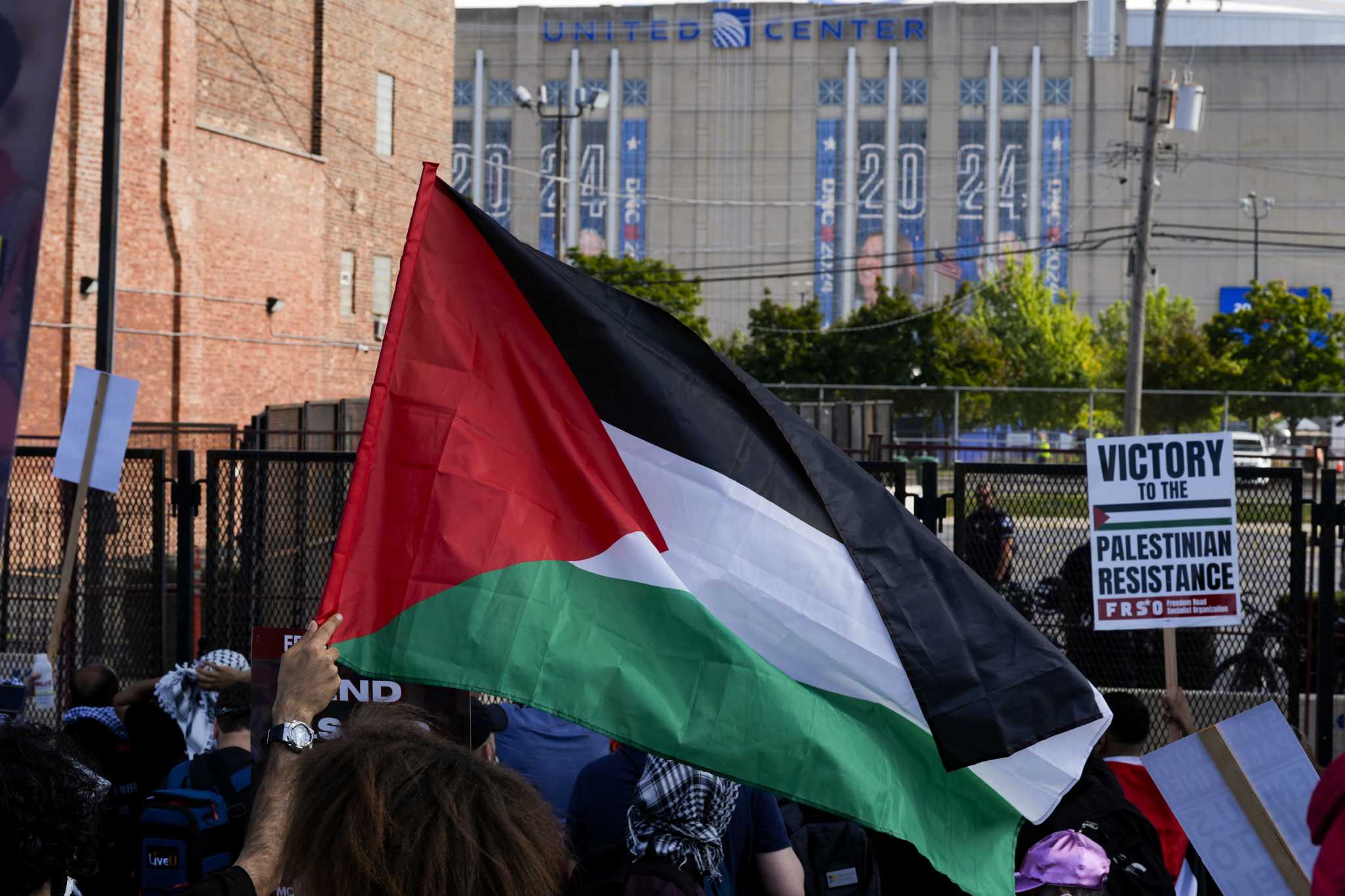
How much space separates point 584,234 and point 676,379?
79755 millimetres

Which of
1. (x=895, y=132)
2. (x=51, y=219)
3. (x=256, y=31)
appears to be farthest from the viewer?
(x=895, y=132)

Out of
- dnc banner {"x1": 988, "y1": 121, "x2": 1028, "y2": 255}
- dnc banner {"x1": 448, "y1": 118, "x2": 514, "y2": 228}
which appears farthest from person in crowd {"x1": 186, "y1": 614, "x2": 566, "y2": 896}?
dnc banner {"x1": 448, "y1": 118, "x2": 514, "y2": 228}

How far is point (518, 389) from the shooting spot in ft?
13.2

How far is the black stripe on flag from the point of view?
12.1ft

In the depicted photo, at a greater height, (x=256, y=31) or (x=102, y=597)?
(x=256, y=31)

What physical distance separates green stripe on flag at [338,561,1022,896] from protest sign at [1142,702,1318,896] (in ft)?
4.28

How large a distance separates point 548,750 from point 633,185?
256 ft

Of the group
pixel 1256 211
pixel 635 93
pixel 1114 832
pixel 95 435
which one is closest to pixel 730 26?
pixel 635 93

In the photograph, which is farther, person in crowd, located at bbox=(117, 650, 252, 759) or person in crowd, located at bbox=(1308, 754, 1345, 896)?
person in crowd, located at bbox=(117, 650, 252, 759)

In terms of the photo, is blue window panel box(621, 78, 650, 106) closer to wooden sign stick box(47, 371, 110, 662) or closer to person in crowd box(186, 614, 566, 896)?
wooden sign stick box(47, 371, 110, 662)

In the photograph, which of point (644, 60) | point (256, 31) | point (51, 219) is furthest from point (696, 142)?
point (51, 219)

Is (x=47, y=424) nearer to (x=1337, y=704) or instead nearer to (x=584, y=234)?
(x=1337, y=704)

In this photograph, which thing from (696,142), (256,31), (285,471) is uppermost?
(696,142)

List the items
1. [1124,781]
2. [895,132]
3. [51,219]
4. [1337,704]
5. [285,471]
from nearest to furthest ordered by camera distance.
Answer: [1124,781]
[285,471]
[1337,704]
[51,219]
[895,132]
